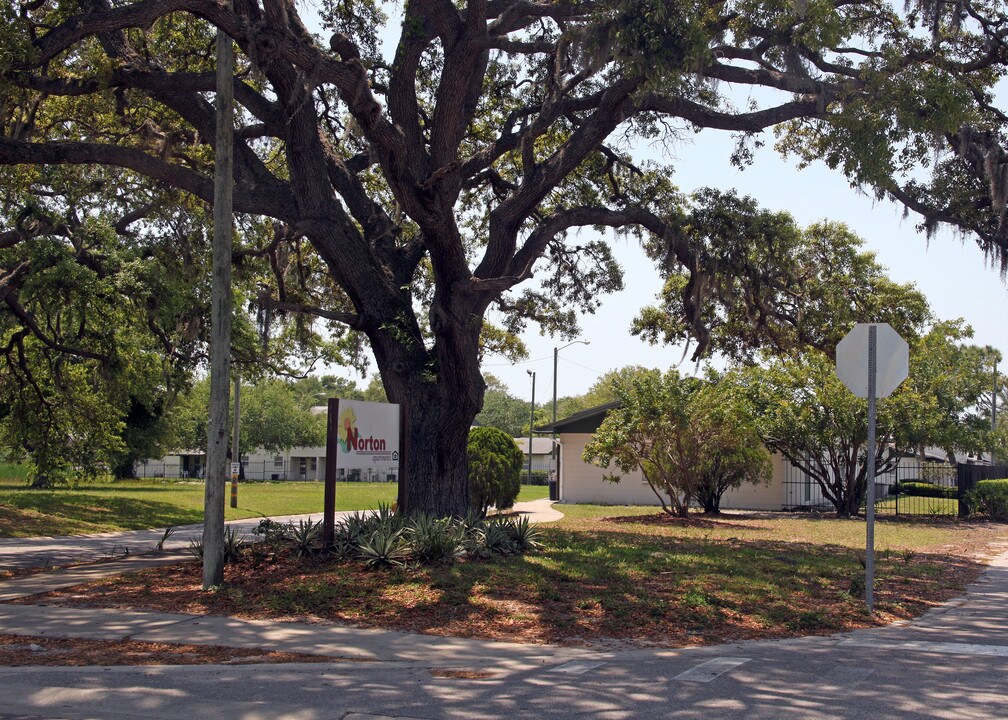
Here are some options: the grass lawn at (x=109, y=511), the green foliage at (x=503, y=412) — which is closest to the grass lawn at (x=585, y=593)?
the grass lawn at (x=109, y=511)

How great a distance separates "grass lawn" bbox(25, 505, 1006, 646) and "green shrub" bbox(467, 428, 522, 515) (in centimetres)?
875

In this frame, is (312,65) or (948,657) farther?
(312,65)

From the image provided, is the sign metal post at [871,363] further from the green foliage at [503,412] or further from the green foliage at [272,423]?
the green foliage at [503,412]

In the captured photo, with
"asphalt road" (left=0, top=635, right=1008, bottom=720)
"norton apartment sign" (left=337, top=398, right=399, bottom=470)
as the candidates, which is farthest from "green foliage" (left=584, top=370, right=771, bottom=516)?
"asphalt road" (left=0, top=635, right=1008, bottom=720)

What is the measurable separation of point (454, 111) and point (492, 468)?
12277 millimetres

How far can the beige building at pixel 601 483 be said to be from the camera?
3228 cm

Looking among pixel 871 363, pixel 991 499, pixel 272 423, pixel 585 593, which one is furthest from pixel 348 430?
pixel 272 423

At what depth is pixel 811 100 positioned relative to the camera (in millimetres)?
14156

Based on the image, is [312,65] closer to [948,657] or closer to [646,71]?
[646,71]

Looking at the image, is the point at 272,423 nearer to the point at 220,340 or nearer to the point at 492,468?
the point at 492,468

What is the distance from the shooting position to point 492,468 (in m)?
24.5

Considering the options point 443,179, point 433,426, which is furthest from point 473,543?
point 443,179

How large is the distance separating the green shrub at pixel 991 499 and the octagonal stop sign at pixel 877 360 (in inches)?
776

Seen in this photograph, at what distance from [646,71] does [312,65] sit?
4388 millimetres
